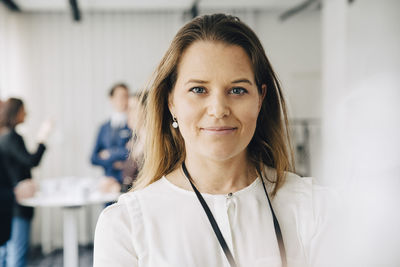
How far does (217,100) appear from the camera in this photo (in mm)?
932

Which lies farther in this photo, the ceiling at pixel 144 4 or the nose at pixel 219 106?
the ceiling at pixel 144 4

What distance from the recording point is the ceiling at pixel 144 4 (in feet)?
15.7

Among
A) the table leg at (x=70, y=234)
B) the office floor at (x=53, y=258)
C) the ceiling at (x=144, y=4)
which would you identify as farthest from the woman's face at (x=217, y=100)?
the ceiling at (x=144, y=4)

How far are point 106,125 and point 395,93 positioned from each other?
2628 millimetres

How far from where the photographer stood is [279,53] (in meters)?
5.54

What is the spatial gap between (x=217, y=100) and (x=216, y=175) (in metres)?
0.23

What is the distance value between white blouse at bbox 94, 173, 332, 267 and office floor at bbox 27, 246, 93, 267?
3.53m

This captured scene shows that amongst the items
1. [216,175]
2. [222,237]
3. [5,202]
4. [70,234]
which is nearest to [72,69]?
[70,234]

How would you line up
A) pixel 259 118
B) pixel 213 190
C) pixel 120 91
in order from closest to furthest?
pixel 213 190, pixel 259 118, pixel 120 91

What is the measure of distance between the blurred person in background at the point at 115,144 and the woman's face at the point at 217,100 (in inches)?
98.2

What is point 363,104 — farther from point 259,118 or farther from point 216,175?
point 216,175

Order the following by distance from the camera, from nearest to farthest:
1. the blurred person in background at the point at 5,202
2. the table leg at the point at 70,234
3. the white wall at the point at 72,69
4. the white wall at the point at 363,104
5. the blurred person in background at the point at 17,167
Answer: the white wall at the point at 363,104 → the blurred person in background at the point at 5,202 → the blurred person in background at the point at 17,167 → the table leg at the point at 70,234 → the white wall at the point at 72,69

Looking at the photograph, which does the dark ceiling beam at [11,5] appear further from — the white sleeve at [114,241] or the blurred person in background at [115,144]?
the white sleeve at [114,241]

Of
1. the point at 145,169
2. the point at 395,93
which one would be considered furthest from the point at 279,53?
the point at 145,169
